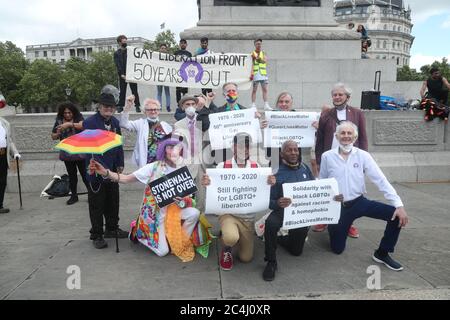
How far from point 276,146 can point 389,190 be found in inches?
79.8

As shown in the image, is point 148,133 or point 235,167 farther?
point 148,133

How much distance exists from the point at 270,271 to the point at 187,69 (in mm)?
4671

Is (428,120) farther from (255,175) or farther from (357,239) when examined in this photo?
(255,175)

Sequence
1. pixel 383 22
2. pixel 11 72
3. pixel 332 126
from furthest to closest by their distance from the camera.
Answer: pixel 383 22 < pixel 11 72 < pixel 332 126

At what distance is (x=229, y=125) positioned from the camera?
207 inches

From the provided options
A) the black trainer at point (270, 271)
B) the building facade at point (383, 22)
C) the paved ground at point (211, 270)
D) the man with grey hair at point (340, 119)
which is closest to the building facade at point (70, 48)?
the building facade at point (383, 22)

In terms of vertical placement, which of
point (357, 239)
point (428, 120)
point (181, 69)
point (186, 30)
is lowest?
point (357, 239)

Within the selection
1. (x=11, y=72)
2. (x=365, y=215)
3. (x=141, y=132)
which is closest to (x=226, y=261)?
(x=365, y=215)

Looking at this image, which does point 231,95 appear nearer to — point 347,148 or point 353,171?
point 347,148

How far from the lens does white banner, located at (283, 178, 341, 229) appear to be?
13.4 ft

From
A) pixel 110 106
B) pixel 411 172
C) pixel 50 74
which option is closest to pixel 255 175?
pixel 110 106

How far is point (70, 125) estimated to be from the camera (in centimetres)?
640

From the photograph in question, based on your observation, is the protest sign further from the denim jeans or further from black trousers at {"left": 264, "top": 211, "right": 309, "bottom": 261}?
the denim jeans
